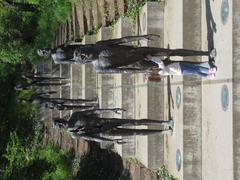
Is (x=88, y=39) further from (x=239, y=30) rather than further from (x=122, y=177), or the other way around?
(x=239, y=30)

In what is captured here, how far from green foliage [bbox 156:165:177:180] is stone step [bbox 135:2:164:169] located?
0.11 meters

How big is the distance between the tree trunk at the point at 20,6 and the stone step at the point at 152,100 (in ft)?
41.4

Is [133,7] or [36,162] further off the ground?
[133,7]

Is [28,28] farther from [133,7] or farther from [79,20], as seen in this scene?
[133,7]

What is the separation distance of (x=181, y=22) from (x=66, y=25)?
10751mm

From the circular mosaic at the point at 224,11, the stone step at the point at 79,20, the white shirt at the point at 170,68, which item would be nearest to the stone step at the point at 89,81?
the stone step at the point at 79,20

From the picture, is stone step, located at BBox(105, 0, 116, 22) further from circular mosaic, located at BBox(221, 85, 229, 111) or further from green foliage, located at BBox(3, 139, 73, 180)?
circular mosaic, located at BBox(221, 85, 229, 111)

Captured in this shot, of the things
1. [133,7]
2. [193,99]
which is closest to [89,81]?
[133,7]

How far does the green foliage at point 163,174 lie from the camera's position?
33.5ft

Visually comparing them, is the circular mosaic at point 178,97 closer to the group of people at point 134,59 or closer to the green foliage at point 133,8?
the group of people at point 134,59

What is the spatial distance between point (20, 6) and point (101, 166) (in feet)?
35.6

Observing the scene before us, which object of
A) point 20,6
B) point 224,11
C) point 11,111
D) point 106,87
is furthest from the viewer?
point 11,111

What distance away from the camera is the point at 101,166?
15133 millimetres

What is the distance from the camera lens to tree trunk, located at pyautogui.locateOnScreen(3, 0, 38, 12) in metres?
23.1
